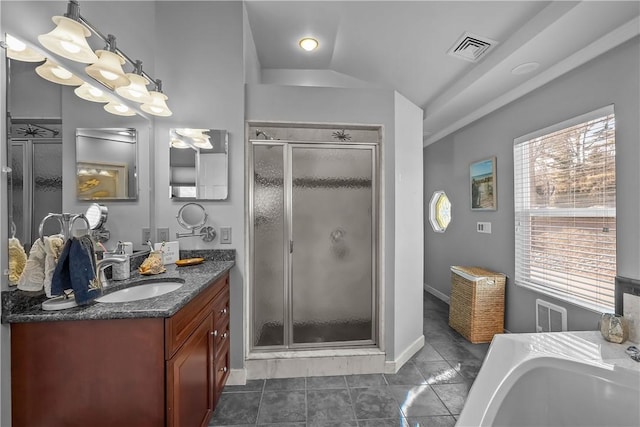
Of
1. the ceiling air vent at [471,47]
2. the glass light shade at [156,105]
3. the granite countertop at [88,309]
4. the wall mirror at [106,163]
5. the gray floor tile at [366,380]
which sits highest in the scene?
the ceiling air vent at [471,47]

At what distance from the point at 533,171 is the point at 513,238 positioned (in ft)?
→ 2.22

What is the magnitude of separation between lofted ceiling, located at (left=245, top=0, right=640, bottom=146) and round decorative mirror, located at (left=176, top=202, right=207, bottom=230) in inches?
65.9

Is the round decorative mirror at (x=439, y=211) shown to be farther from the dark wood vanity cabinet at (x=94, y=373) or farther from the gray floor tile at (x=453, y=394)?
the dark wood vanity cabinet at (x=94, y=373)

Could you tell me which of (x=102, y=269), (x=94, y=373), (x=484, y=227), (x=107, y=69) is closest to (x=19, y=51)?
(x=107, y=69)

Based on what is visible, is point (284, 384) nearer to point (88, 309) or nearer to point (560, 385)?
point (88, 309)

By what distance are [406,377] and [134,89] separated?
283 cm

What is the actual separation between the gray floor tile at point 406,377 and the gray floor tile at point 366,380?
59 mm

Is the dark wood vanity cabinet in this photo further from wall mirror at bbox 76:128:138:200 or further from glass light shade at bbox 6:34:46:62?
glass light shade at bbox 6:34:46:62

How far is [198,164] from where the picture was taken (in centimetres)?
217

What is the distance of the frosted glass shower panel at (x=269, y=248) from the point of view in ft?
7.63

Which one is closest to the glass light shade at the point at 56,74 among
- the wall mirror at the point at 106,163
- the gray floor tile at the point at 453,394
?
the wall mirror at the point at 106,163

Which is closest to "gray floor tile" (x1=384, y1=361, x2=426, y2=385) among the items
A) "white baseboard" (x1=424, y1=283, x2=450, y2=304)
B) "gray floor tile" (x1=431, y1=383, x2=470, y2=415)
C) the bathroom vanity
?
"gray floor tile" (x1=431, y1=383, x2=470, y2=415)

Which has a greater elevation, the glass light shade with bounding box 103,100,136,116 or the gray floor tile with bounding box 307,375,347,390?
the glass light shade with bounding box 103,100,136,116

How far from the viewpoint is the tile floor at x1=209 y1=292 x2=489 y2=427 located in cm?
176
